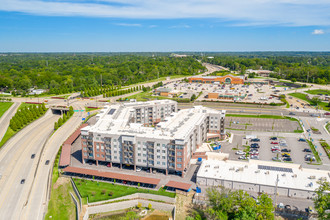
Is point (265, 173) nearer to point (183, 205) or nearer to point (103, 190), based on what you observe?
point (183, 205)

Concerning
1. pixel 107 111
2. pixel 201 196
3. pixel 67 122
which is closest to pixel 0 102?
pixel 67 122

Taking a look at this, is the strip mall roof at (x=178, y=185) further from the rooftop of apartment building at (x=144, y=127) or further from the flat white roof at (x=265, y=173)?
the rooftop of apartment building at (x=144, y=127)

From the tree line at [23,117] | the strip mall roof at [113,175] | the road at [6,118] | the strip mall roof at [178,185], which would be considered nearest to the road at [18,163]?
the tree line at [23,117]

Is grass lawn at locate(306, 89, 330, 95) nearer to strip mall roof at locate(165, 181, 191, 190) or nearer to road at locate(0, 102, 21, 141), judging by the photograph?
strip mall roof at locate(165, 181, 191, 190)

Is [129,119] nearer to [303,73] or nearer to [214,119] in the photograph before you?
[214,119]

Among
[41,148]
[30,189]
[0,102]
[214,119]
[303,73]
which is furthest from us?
[303,73]

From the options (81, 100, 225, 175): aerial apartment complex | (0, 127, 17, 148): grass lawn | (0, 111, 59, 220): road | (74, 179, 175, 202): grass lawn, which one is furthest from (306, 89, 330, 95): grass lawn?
(0, 127, 17, 148): grass lawn
